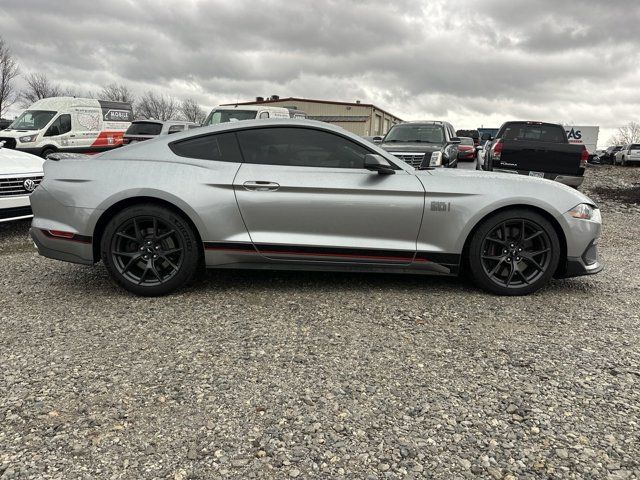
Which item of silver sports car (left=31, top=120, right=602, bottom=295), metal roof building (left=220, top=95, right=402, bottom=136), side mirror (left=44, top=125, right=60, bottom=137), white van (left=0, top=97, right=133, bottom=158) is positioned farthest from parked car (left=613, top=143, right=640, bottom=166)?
side mirror (left=44, top=125, right=60, bottom=137)

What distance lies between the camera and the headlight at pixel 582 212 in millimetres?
3588

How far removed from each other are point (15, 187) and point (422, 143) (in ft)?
22.7

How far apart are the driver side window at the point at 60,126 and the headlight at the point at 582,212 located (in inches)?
656

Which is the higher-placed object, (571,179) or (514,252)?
(571,179)

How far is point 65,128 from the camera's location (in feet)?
52.4

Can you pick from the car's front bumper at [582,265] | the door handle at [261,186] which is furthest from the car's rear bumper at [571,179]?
the door handle at [261,186]

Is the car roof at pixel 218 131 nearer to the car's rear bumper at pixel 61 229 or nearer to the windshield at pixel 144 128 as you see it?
the car's rear bumper at pixel 61 229

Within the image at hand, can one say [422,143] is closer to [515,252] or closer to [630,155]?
[515,252]

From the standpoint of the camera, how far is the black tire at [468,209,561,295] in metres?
3.59

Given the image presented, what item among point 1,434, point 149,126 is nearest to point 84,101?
point 149,126

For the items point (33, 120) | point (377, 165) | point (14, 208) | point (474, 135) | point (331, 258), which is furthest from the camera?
point (474, 135)

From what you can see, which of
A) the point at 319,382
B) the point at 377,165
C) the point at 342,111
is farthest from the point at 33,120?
the point at 342,111

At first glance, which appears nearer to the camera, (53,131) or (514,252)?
(514,252)

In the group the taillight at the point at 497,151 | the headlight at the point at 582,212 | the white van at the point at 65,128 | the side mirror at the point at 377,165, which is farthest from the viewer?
the white van at the point at 65,128
